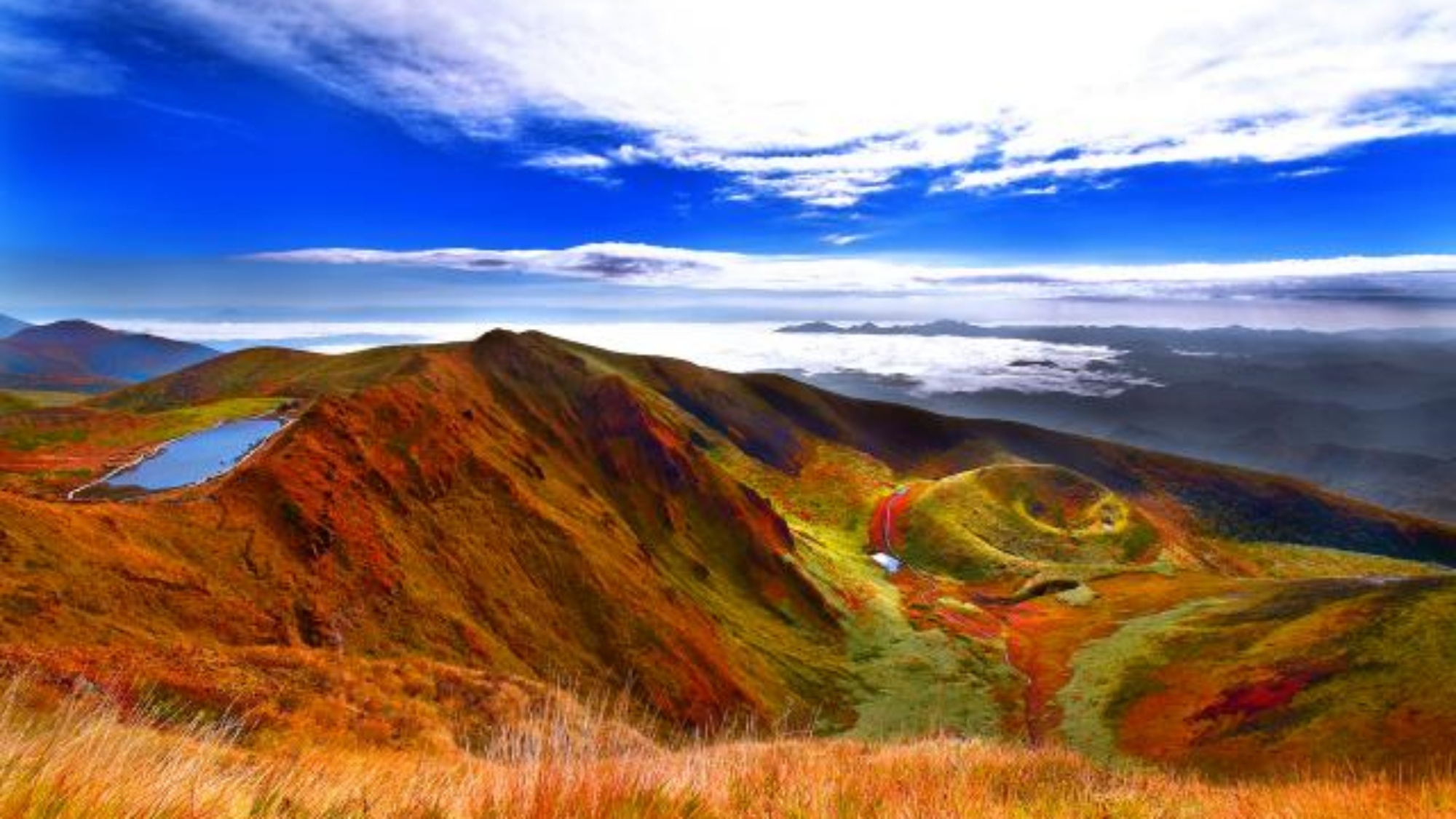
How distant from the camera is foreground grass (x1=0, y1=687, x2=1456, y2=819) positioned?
3.91 metres

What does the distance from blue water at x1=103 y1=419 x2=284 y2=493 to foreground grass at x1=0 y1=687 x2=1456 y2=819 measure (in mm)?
41096

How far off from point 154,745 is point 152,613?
2441 centimetres

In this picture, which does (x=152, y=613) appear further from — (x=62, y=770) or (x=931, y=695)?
(x=931, y=695)

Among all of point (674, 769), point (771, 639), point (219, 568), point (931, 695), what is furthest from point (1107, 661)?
point (674, 769)

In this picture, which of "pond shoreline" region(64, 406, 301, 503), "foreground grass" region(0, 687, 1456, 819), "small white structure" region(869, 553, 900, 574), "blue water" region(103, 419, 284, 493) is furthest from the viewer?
"small white structure" region(869, 553, 900, 574)

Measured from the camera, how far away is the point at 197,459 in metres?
47.2

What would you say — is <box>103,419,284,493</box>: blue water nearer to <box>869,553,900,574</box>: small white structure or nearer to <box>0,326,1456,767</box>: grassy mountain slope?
<box>0,326,1456,767</box>: grassy mountain slope

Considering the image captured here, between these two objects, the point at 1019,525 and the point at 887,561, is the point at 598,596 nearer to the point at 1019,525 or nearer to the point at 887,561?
the point at 887,561

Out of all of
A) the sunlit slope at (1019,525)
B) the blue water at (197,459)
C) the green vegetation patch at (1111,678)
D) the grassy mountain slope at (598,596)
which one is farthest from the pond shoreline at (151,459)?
the sunlit slope at (1019,525)

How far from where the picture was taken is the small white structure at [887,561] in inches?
4157

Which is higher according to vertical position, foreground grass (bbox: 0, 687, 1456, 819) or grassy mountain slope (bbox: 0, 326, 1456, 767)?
foreground grass (bbox: 0, 687, 1456, 819)

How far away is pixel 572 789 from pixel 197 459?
5251 centimetres

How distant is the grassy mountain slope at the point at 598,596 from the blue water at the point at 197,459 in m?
4.41

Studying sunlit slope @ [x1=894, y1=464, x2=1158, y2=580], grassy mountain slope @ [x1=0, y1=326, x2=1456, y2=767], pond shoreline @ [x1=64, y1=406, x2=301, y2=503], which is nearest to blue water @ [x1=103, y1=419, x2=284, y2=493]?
pond shoreline @ [x1=64, y1=406, x2=301, y2=503]
